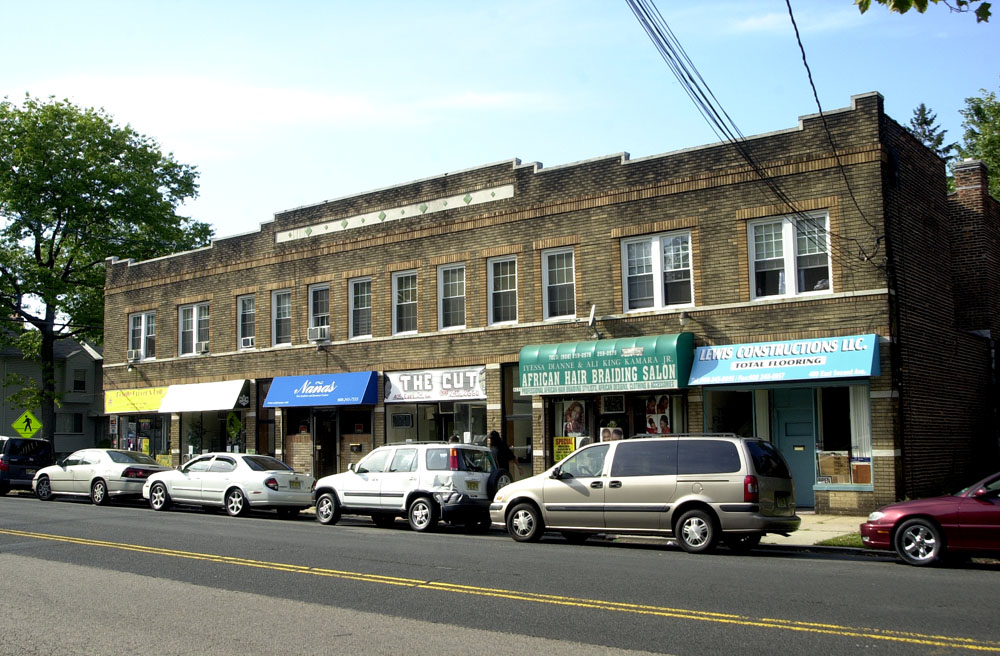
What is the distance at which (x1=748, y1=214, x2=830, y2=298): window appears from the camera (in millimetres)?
18625

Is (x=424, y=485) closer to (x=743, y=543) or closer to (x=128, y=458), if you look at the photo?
(x=743, y=543)

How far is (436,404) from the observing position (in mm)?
24391

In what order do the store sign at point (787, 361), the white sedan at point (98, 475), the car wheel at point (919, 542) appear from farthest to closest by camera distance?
the white sedan at point (98, 475) → the store sign at point (787, 361) → the car wheel at point (919, 542)

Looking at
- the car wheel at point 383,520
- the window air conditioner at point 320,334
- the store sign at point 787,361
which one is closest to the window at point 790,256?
the store sign at point 787,361

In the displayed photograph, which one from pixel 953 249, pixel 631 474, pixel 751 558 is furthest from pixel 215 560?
pixel 953 249

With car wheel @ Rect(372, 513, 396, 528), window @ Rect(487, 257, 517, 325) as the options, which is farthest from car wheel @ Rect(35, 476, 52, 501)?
window @ Rect(487, 257, 517, 325)

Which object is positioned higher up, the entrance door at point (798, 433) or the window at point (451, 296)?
the window at point (451, 296)

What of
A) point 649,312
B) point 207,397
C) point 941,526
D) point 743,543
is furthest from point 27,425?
point 941,526

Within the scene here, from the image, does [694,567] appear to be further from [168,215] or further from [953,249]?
[168,215]

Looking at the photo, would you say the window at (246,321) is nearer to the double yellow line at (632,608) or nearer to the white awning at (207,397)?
the white awning at (207,397)

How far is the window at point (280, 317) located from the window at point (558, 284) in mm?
9113

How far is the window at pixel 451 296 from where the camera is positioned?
24031 millimetres

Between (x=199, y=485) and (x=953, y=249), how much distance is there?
732 inches

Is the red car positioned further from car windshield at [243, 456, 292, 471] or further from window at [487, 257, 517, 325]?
car windshield at [243, 456, 292, 471]
